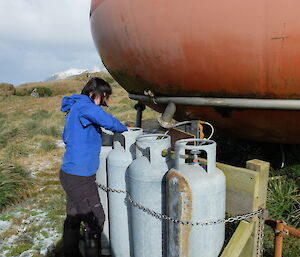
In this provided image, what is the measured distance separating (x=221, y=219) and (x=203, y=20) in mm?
1278

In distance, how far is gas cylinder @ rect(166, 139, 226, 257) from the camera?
165 cm

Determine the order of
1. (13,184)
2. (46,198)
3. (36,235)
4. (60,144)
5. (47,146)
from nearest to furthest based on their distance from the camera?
(36,235)
(46,198)
(13,184)
(47,146)
(60,144)

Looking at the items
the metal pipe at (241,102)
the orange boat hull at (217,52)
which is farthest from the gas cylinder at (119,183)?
the orange boat hull at (217,52)

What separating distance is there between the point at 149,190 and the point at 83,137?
2.38 feet

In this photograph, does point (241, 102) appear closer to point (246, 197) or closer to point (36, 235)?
point (246, 197)

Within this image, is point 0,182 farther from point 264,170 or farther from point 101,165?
point 264,170

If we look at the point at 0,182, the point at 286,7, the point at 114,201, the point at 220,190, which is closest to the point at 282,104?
the point at 286,7

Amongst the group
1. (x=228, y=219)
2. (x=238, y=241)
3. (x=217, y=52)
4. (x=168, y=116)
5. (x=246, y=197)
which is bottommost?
(x=238, y=241)

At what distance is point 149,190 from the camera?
1.91 metres

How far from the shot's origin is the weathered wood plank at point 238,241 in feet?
5.72

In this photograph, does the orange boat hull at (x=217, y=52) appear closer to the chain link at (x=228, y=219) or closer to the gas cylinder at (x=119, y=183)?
the gas cylinder at (x=119, y=183)

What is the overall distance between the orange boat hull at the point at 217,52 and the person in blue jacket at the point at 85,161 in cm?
48

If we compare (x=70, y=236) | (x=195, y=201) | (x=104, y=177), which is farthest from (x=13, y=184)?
(x=195, y=201)

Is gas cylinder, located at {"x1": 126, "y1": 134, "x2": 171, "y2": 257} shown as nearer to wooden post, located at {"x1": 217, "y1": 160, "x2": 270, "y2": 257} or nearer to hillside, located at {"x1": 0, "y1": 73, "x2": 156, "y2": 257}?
wooden post, located at {"x1": 217, "y1": 160, "x2": 270, "y2": 257}
